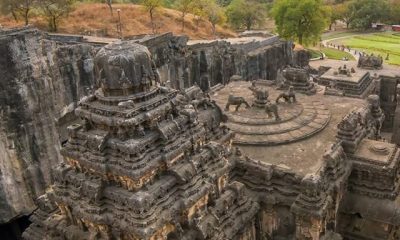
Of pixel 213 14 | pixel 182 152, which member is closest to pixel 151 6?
pixel 213 14

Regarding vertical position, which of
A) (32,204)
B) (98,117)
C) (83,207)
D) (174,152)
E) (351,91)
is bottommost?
(32,204)

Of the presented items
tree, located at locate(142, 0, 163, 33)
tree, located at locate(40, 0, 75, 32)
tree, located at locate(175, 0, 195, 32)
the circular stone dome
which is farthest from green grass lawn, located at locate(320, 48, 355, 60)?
the circular stone dome

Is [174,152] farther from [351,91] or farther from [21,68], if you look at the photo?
[351,91]

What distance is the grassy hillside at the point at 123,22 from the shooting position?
161 feet

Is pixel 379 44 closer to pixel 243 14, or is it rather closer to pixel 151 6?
pixel 243 14

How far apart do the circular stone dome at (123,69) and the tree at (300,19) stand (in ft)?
159

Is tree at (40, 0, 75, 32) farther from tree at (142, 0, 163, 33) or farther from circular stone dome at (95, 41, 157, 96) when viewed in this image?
circular stone dome at (95, 41, 157, 96)

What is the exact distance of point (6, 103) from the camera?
22.5 meters

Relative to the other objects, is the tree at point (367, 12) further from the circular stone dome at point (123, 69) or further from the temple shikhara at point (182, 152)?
the circular stone dome at point (123, 69)

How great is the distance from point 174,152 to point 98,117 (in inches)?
103

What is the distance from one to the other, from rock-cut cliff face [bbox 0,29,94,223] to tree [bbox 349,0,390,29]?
6568 centimetres

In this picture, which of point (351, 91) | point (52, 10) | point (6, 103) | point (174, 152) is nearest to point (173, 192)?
point (174, 152)

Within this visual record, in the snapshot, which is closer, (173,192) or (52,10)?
(173,192)

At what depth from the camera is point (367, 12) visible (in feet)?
250
